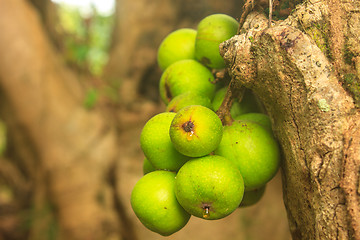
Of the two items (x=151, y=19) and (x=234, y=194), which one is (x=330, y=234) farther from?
(x=151, y=19)

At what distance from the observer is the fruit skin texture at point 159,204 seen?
47.9 inches

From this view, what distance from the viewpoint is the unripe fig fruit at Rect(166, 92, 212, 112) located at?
53.9 inches

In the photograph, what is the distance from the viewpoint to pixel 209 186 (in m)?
1.14

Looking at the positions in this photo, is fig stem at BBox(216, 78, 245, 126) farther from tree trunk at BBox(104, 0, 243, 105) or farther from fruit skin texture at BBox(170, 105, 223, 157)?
tree trunk at BBox(104, 0, 243, 105)

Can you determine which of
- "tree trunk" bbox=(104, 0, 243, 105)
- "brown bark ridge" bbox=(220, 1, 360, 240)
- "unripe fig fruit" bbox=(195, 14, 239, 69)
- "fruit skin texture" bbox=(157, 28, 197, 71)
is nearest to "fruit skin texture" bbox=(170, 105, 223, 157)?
"brown bark ridge" bbox=(220, 1, 360, 240)

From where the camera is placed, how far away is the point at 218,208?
3.90 ft

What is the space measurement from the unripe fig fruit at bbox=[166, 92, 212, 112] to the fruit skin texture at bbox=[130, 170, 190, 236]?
0.29 metres

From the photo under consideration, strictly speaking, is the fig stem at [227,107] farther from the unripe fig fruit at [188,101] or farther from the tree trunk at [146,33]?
the tree trunk at [146,33]

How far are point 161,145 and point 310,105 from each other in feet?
1.80

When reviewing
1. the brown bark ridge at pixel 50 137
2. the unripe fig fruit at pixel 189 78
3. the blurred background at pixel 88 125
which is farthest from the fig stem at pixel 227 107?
the brown bark ridge at pixel 50 137

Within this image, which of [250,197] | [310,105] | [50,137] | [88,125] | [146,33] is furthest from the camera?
[146,33]

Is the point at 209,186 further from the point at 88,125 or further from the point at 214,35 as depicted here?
the point at 88,125

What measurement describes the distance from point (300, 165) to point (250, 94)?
0.45 m

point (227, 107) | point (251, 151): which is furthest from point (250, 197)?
point (227, 107)
